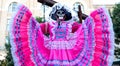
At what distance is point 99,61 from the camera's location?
153 inches

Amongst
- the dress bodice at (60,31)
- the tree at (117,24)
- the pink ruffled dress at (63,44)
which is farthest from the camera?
the tree at (117,24)

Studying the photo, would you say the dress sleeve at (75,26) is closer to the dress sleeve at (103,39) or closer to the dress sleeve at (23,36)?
the dress sleeve at (103,39)

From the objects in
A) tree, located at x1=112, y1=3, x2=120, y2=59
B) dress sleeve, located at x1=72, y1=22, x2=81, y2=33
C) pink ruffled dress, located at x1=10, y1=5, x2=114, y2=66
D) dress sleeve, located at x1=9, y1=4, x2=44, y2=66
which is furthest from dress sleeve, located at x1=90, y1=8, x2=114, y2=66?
tree, located at x1=112, y1=3, x2=120, y2=59

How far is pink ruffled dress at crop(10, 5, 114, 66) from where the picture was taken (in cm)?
388

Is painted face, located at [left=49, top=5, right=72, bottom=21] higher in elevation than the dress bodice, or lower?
higher

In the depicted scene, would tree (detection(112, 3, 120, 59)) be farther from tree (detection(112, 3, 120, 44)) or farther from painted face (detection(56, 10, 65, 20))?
painted face (detection(56, 10, 65, 20))

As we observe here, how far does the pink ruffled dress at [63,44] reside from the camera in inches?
153

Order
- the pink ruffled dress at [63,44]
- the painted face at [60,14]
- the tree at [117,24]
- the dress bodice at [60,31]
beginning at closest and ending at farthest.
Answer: the pink ruffled dress at [63,44]
the dress bodice at [60,31]
the painted face at [60,14]
the tree at [117,24]

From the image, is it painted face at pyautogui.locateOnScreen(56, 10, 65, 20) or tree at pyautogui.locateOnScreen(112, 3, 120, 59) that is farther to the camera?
tree at pyautogui.locateOnScreen(112, 3, 120, 59)

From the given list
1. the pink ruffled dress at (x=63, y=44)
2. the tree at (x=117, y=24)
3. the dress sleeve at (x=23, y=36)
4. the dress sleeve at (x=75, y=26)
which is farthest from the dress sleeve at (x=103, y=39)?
the tree at (x=117, y=24)

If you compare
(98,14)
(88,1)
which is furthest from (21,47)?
(88,1)

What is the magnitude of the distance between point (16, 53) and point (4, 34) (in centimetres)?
1629

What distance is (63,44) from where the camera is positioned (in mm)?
3977

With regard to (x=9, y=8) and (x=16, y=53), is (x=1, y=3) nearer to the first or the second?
(x=9, y=8)
